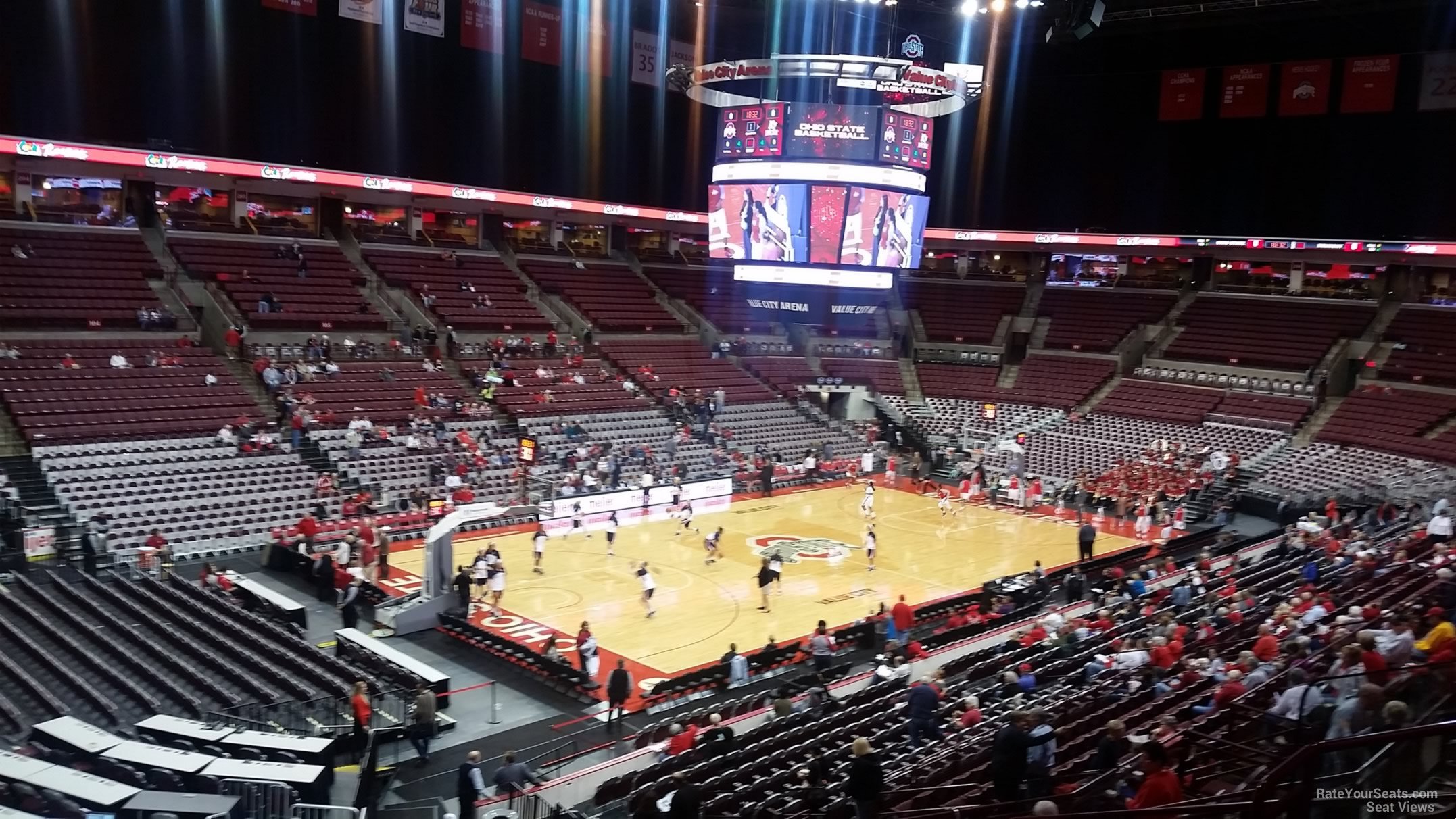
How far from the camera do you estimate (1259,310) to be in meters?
43.3

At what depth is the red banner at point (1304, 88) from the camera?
130 ft

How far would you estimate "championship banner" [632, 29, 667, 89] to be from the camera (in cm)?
4212

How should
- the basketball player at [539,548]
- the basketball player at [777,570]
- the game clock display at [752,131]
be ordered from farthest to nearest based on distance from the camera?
the game clock display at [752,131] < the basketball player at [539,548] < the basketball player at [777,570]

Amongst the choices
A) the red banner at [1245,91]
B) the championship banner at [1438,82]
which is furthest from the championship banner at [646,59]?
the championship banner at [1438,82]

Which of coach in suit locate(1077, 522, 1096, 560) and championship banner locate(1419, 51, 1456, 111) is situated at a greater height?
championship banner locate(1419, 51, 1456, 111)

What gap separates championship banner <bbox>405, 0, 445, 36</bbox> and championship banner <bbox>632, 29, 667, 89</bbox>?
8.20m

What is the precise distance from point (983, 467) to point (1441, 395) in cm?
1625

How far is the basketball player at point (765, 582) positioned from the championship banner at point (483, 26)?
1037 inches

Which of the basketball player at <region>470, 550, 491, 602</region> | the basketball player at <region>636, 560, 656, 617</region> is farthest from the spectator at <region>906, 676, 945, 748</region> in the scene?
the basketball player at <region>470, 550, 491, 602</region>

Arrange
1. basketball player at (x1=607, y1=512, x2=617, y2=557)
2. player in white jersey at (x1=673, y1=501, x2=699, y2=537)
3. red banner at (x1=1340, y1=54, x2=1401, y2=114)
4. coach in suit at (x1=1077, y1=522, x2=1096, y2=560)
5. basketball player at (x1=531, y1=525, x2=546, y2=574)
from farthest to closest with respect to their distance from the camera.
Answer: red banner at (x1=1340, y1=54, x2=1401, y2=114) → player in white jersey at (x1=673, y1=501, x2=699, y2=537) → coach in suit at (x1=1077, y1=522, x2=1096, y2=560) → basketball player at (x1=607, y1=512, x2=617, y2=557) → basketball player at (x1=531, y1=525, x2=546, y2=574)

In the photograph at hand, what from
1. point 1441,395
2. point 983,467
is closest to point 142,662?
point 983,467

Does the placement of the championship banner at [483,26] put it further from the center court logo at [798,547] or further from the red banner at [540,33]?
the center court logo at [798,547]

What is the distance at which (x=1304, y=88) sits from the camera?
40.1 metres

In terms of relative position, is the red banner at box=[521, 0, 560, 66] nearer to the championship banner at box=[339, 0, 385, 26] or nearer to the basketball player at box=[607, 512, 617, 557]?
the championship banner at box=[339, 0, 385, 26]
